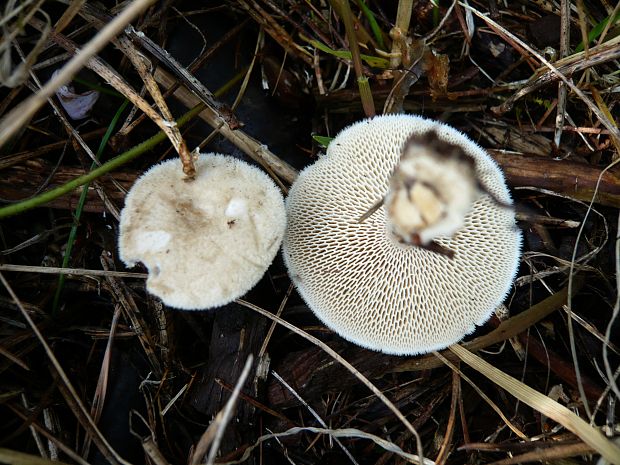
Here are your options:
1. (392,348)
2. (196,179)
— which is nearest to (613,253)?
(392,348)

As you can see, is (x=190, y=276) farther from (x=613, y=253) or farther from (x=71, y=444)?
(x=613, y=253)

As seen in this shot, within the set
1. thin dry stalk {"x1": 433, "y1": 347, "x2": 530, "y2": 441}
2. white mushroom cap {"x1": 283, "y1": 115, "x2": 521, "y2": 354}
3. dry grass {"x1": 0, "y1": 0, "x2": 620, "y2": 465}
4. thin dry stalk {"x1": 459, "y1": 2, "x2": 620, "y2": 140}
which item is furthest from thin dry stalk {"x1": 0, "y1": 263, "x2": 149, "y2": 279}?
thin dry stalk {"x1": 459, "y1": 2, "x2": 620, "y2": 140}

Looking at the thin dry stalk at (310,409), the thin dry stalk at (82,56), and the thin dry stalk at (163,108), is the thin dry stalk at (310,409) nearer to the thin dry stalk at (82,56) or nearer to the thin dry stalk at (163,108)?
the thin dry stalk at (163,108)

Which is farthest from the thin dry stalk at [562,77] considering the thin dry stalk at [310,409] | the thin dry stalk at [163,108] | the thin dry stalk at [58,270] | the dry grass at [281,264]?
the thin dry stalk at [58,270]

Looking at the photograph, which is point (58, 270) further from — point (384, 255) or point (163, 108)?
point (384, 255)

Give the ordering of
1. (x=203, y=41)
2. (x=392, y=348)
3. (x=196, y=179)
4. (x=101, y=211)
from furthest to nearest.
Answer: (x=203, y=41)
(x=101, y=211)
(x=392, y=348)
(x=196, y=179)

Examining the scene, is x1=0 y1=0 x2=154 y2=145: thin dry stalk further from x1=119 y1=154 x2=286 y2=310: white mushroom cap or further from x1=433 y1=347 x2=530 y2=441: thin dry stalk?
x1=433 y1=347 x2=530 y2=441: thin dry stalk
